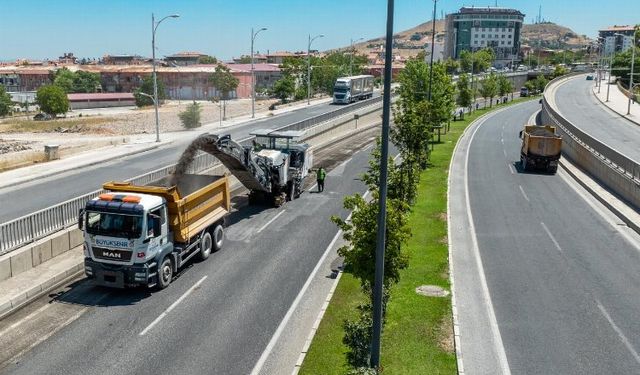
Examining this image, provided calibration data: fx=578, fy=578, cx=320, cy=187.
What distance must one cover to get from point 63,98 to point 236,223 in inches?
3412

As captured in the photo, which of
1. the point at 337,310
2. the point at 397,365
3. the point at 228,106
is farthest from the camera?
the point at 228,106

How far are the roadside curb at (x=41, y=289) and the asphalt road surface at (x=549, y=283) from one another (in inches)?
478

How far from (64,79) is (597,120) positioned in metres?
123

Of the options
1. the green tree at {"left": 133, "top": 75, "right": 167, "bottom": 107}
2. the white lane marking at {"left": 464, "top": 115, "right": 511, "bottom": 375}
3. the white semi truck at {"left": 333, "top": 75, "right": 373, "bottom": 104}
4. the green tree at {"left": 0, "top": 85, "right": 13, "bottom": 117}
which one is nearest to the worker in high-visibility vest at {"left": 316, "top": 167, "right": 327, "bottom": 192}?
the white lane marking at {"left": 464, "top": 115, "right": 511, "bottom": 375}

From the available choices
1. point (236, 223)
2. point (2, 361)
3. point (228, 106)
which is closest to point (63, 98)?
point (228, 106)

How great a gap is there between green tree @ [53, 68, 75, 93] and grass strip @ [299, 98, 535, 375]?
135 meters

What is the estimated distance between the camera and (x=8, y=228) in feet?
58.1

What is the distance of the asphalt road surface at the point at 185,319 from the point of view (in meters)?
13.5

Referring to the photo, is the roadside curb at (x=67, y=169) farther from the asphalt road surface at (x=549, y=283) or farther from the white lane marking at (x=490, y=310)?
the white lane marking at (x=490, y=310)

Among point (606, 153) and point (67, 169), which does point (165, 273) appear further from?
point (606, 153)

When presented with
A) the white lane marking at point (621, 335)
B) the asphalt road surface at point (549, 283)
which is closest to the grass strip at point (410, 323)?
the asphalt road surface at point (549, 283)

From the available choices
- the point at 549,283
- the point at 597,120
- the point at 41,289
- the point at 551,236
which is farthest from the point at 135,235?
the point at 597,120

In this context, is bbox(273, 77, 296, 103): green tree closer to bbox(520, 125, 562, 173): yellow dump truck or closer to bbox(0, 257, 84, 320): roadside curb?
bbox(520, 125, 562, 173): yellow dump truck

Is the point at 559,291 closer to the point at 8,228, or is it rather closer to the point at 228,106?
the point at 8,228
